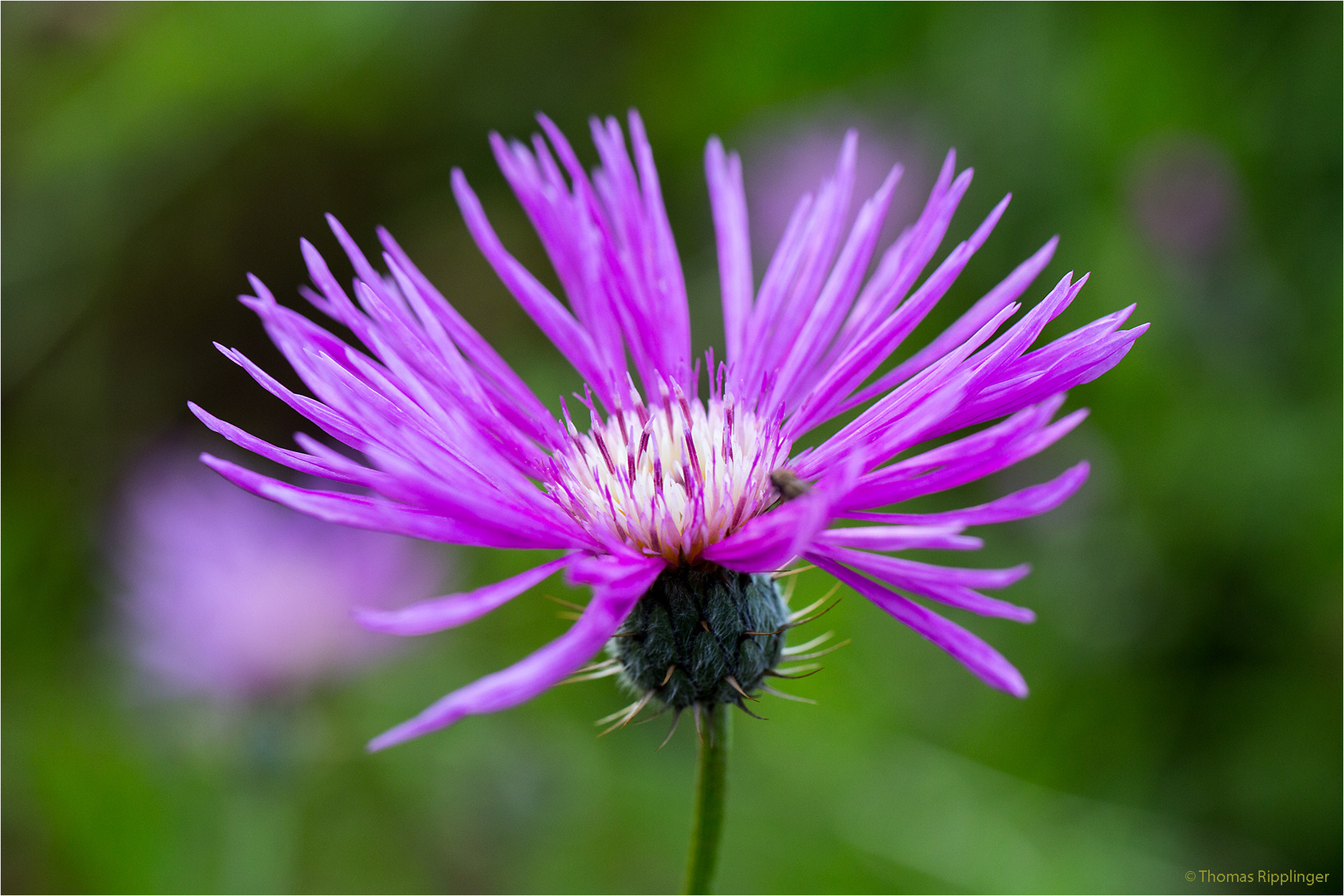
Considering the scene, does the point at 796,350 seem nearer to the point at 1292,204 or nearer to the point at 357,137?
the point at 1292,204

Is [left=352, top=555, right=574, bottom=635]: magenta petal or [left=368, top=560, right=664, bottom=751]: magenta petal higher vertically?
[left=352, top=555, right=574, bottom=635]: magenta petal

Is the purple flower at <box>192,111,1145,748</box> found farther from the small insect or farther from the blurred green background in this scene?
the blurred green background

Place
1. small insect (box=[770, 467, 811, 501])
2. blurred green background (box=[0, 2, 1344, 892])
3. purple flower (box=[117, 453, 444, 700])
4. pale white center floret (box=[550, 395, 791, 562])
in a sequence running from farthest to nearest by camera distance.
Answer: purple flower (box=[117, 453, 444, 700]) → blurred green background (box=[0, 2, 1344, 892]) → pale white center floret (box=[550, 395, 791, 562]) → small insect (box=[770, 467, 811, 501])

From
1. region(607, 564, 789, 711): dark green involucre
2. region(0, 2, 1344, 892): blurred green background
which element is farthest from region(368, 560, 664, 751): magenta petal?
region(0, 2, 1344, 892): blurred green background

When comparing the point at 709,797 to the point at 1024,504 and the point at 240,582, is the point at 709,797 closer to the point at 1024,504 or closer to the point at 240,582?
the point at 1024,504

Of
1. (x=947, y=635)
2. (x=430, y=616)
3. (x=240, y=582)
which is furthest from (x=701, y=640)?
(x=240, y=582)

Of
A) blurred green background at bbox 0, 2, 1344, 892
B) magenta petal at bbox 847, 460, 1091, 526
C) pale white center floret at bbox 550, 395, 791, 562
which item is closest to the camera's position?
magenta petal at bbox 847, 460, 1091, 526
